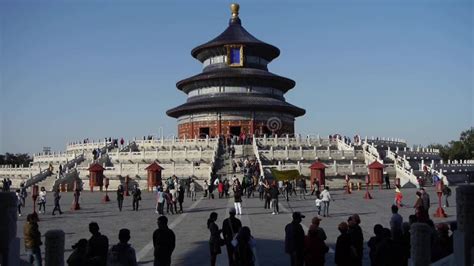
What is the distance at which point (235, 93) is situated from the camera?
61188 mm

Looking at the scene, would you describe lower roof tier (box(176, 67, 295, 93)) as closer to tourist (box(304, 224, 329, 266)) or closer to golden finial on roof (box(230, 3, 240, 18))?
golden finial on roof (box(230, 3, 240, 18))

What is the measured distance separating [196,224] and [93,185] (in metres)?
20.7

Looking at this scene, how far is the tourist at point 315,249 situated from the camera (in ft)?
32.3

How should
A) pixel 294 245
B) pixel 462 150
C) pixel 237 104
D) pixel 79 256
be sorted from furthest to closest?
pixel 462 150 → pixel 237 104 → pixel 294 245 → pixel 79 256

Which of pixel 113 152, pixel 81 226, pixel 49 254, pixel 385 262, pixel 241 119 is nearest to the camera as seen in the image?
pixel 385 262

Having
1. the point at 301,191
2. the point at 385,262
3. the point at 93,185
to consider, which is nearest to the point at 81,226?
the point at 385,262

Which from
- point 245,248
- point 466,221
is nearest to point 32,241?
point 245,248

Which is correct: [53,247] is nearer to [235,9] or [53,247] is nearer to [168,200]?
[168,200]

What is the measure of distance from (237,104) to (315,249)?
157 feet

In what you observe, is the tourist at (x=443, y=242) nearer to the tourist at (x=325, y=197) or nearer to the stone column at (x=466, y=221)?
the stone column at (x=466, y=221)

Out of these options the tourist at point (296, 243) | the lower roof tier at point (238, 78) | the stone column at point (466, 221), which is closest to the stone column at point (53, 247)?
the tourist at point (296, 243)

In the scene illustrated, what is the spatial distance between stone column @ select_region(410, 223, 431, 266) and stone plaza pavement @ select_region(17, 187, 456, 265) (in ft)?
9.81

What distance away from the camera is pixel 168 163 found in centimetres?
4134

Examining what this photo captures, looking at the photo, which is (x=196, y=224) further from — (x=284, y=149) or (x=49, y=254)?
(x=284, y=149)
